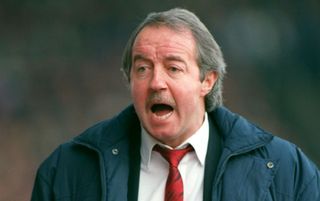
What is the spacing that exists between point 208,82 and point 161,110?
1.01ft

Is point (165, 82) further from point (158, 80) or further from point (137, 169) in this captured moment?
point (137, 169)

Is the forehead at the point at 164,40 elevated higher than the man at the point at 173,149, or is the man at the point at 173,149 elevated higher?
the forehead at the point at 164,40

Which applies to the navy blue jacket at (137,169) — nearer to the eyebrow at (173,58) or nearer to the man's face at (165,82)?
the man's face at (165,82)

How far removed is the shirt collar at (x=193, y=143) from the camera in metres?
3.42

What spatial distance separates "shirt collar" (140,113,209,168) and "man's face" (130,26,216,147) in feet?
0.15

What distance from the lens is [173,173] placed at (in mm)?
3377

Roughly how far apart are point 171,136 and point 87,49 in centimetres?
277

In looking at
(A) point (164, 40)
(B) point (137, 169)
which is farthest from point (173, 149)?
(A) point (164, 40)

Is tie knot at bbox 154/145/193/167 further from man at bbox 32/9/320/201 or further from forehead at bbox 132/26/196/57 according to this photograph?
forehead at bbox 132/26/196/57

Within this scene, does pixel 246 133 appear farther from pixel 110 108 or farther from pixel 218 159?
pixel 110 108

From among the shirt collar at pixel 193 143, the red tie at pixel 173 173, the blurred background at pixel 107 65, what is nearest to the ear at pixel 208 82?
the shirt collar at pixel 193 143

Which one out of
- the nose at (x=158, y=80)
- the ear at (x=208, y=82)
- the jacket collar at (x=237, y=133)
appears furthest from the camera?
the ear at (x=208, y=82)

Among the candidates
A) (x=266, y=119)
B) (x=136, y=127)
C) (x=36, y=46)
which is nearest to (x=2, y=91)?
(x=36, y=46)

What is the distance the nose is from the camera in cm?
325
